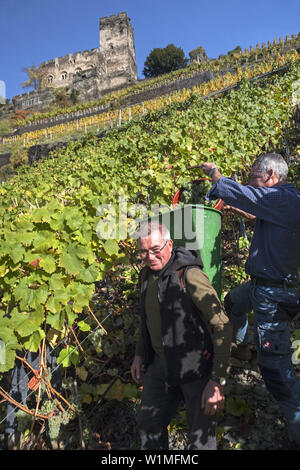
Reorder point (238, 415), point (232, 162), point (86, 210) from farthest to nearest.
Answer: point (232, 162) < point (86, 210) < point (238, 415)

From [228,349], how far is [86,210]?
59.1 inches

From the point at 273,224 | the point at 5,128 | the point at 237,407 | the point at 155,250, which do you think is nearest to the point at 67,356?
the point at 155,250

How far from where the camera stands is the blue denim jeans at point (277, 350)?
1542 mm

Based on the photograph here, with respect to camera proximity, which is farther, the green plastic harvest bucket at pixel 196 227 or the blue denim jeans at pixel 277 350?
the green plastic harvest bucket at pixel 196 227

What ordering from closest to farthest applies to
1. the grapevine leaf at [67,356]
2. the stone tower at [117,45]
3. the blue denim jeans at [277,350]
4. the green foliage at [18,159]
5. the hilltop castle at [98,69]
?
the blue denim jeans at [277,350], the grapevine leaf at [67,356], the green foliage at [18,159], the hilltop castle at [98,69], the stone tower at [117,45]

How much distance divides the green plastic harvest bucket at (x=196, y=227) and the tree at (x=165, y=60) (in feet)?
168

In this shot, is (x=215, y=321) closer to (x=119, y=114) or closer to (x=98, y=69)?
(x=119, y=114)

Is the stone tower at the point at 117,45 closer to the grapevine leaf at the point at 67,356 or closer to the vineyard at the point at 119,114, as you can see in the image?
the vineyard at the point at 119,114

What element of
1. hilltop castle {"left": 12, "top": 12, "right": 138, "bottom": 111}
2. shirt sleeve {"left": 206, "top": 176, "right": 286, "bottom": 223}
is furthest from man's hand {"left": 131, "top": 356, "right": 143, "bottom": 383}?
hilltop castle {"left": 12, "top": 12, "right": 138, "bottom": 111}

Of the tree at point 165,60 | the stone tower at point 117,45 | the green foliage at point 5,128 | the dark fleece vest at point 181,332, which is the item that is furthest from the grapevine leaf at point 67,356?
the tree at point 165,60

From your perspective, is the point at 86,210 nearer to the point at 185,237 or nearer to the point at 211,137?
the point at 185,237

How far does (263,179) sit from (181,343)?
3.33 ft

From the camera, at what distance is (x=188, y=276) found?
1.51m
